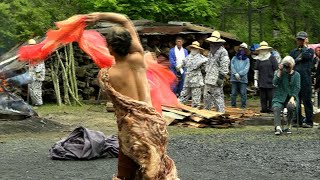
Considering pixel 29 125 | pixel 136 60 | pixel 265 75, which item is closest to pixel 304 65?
pixel 265 75

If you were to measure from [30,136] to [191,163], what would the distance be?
442 centimetres

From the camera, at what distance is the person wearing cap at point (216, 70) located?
14.8 meters

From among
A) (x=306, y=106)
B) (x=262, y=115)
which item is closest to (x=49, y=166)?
(x=306, y=106)

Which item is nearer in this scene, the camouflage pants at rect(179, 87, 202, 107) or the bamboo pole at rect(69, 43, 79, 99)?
the camouflage pants at rect(179, 87, 202, 107)

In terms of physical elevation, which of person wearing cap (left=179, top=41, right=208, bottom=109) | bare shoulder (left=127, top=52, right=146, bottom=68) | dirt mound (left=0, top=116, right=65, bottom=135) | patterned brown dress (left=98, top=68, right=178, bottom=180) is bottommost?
dirt mound (left=0, top=116, right=65, bottom=135)

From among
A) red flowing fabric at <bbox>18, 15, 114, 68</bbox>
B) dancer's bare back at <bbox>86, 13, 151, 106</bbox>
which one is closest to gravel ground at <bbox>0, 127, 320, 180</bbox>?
red flowing fabric at <bbox>18, 15, 114, 68</bbox>

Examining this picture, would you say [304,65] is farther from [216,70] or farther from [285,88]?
[216,70]

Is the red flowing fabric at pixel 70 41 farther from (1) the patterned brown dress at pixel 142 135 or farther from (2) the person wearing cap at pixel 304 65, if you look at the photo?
(2) the person wearing cap at pixel 304 65

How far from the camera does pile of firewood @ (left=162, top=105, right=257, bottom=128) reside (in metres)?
14.1

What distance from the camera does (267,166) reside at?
911 centimetres

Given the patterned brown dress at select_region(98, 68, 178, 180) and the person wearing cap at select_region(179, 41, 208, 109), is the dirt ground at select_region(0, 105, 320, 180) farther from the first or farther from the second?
the patterned brown dress at select_region(98, 68, 178, 180)

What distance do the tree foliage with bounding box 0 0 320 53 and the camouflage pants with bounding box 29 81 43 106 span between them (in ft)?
11.3

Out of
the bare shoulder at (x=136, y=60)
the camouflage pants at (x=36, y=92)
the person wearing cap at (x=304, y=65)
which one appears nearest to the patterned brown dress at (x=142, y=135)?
the bare shoulder at (x=136, y=60)

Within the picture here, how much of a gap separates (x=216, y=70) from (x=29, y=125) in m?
4.25
